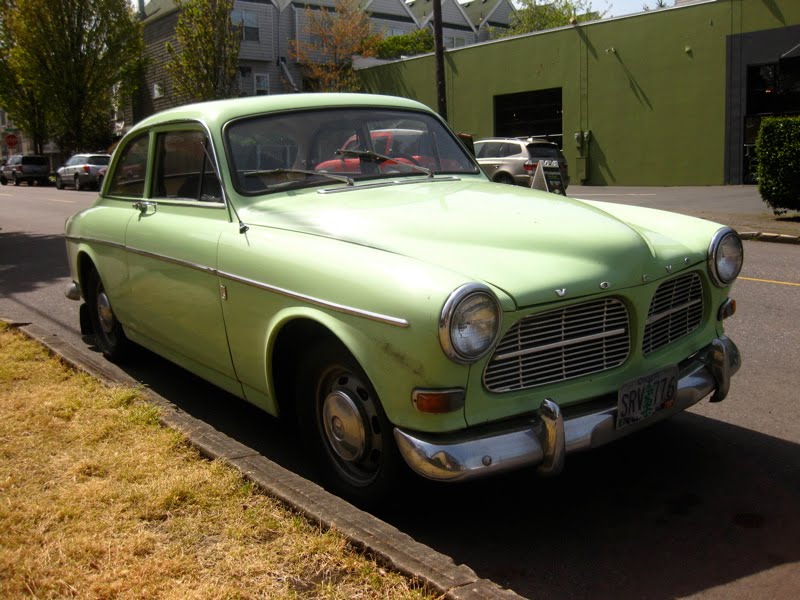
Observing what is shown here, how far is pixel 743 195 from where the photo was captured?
66.9ft

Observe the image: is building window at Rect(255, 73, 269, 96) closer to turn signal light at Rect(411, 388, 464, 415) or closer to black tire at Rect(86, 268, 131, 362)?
black tire at Rect(86, 268, 131, 362)

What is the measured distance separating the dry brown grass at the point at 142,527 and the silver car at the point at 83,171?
3172 centimetres

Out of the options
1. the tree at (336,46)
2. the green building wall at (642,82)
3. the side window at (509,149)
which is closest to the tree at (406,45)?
the tree at (336,46)

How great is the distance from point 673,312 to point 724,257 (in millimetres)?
461

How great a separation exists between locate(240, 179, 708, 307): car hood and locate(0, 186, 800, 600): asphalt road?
3.09 feet

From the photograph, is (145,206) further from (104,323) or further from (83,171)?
(83,171)

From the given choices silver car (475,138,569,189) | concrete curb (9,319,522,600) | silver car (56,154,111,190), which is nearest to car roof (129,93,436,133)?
concrete curb (9,319,522,600)

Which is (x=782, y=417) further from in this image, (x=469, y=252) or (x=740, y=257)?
(x=469, y=252)

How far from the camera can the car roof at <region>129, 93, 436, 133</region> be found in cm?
445

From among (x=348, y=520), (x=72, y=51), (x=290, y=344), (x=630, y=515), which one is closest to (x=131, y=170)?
(x=290, y=344)

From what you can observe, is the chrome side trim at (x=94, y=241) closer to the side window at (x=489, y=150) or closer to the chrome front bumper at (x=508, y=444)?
the chrome front bumper at (x=508, y=444)

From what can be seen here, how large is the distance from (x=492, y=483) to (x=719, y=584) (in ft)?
3.75

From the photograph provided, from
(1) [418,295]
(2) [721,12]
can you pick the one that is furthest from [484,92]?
(1) [418,295]

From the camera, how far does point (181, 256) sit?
434cm
